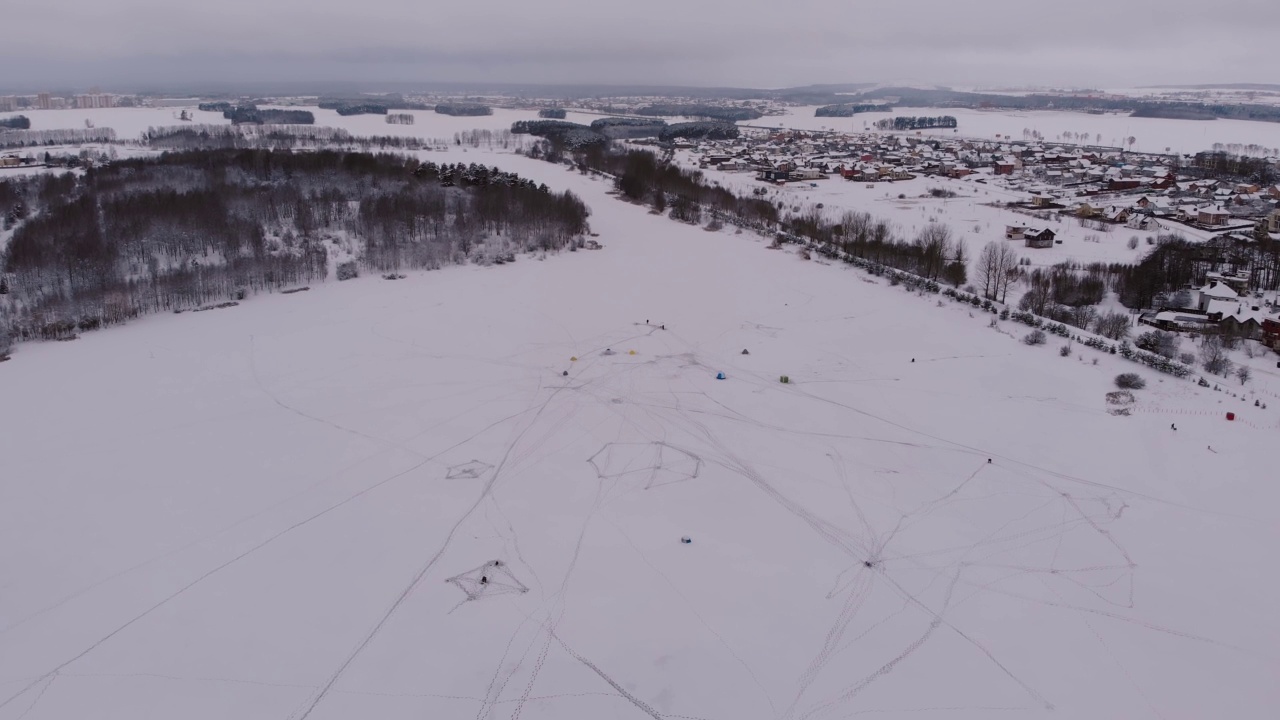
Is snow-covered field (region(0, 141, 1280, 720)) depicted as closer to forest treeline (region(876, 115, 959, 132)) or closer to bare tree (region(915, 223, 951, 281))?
bare tree (region(915, 223, 951, 281))

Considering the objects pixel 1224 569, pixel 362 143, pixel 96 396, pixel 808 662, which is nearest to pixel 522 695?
pixel 808 662

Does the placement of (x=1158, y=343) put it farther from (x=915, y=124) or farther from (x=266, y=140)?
(x=915, y=124)

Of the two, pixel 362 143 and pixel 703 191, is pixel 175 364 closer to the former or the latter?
pixel 703 191

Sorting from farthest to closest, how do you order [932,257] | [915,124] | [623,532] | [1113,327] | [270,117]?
1. [915,124]
2. [270,117]
3. [932,257]
4. [1113,327]
5. [623,532]

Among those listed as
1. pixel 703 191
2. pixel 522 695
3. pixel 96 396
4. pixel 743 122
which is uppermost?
pixel 743 122

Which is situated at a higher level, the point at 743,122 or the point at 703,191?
the point at 743,122

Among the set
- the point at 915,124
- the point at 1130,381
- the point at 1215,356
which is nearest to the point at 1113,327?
the point at 1215,356
